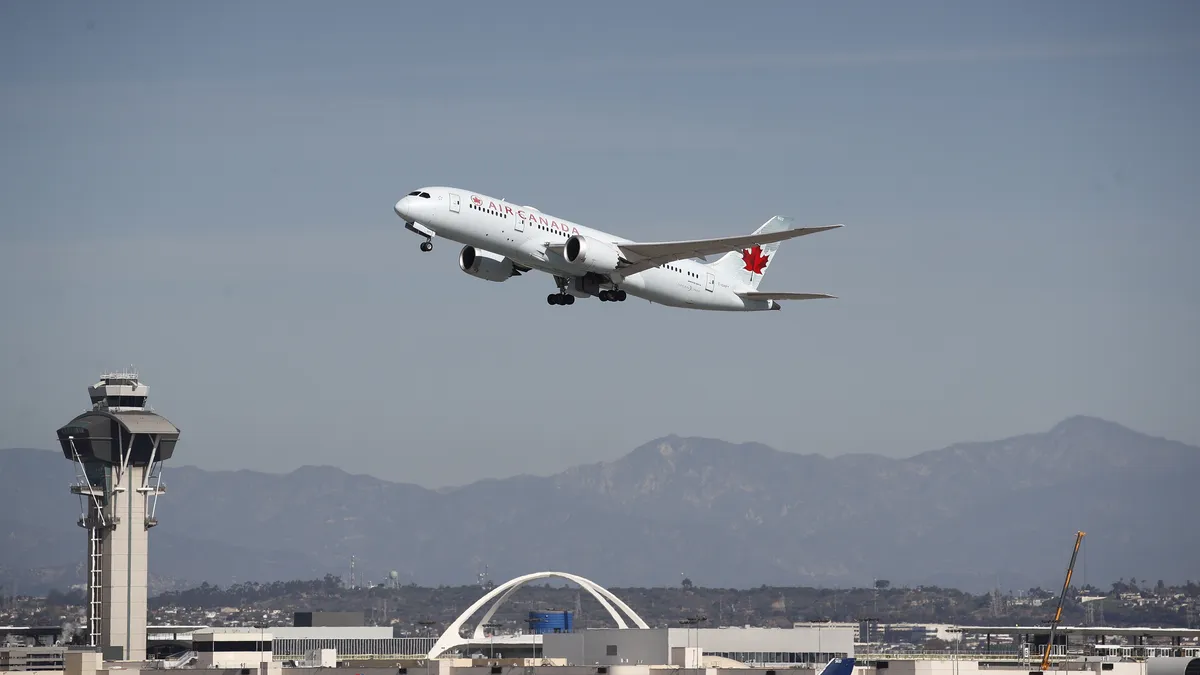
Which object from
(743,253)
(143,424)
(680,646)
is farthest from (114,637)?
(743,253)

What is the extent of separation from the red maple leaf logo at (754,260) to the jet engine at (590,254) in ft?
54.6

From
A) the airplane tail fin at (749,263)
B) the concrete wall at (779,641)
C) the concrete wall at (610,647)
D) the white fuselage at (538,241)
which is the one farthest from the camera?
the concrete wall at (779,641)

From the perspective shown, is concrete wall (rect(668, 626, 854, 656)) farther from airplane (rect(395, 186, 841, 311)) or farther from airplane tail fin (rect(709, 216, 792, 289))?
airplane (rect(395, 186, 841, 311))

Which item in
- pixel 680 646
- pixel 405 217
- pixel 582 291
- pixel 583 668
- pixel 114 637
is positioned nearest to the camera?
pixel 405 217

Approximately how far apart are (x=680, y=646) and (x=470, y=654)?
51.5 meters

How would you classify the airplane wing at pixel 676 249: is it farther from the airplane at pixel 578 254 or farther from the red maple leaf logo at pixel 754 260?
the red maple leaf logo at pixel 754 260

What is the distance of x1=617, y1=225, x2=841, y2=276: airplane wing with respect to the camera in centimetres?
8419

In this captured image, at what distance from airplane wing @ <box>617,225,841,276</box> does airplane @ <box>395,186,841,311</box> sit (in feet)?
0.16

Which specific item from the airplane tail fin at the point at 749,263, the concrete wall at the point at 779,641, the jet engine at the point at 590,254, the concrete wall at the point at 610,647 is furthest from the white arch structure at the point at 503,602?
the jet engine at the point at 590,254

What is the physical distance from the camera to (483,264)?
88.2 meters

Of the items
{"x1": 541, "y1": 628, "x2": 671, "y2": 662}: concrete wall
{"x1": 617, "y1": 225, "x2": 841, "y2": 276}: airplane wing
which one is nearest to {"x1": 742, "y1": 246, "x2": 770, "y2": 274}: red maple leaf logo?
{"x1": 617, "y1": 225, "x2": 841, "y2": 276}: airplane wing

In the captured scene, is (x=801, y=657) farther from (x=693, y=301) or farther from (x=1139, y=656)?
(x=693, y=301)

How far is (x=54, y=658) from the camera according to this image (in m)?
165

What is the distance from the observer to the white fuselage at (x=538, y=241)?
80.4m
